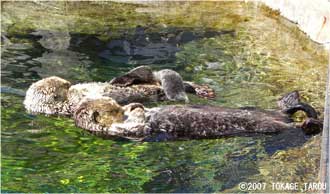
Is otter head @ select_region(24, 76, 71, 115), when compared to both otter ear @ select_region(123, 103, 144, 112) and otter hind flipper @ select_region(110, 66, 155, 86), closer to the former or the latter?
otter hind flipper @ select_region(110, 66, 155, 86)

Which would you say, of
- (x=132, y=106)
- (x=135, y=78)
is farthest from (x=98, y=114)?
(x=135, y=78)

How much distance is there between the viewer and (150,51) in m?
7.21

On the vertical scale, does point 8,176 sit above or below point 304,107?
below

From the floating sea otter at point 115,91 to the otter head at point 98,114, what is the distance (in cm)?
17

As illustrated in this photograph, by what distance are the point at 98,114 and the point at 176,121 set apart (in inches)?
23.4

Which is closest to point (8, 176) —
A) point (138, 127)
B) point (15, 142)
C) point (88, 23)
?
point (15, 142)

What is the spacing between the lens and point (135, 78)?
19.1ft

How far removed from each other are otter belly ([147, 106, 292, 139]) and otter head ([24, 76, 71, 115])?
0.83 m

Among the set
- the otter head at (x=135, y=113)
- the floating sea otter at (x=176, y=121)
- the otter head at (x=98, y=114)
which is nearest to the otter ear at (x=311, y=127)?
the floating sea otter at (x=176, y=121)

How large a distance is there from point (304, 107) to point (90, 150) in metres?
1.66

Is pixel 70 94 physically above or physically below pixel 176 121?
above

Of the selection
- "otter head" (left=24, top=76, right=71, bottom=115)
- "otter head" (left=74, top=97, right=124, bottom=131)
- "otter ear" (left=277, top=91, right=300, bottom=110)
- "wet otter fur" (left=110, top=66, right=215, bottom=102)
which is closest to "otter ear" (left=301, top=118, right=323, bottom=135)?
"otter ear" (left=277, top=91, right=300, bottom=110)

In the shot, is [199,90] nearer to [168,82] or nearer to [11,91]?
[168,82]

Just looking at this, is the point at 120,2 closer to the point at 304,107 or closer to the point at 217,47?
the point at 217,47
